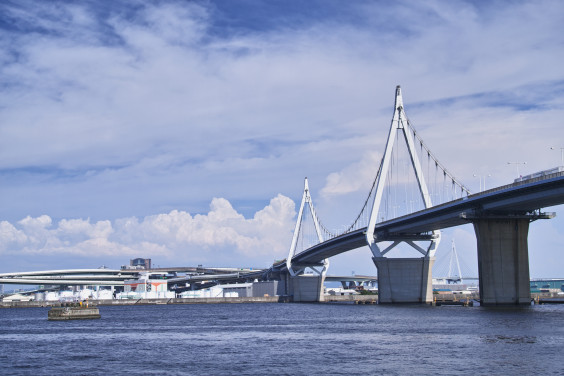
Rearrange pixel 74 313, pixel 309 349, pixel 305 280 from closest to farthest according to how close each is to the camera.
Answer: pixel 309 349, pixel 74 313, pixel 305 280

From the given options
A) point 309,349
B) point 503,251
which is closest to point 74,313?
point 503,251

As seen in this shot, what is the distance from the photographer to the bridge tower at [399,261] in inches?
4663

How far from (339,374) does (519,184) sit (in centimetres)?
4855

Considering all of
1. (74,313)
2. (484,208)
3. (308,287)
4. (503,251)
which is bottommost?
(308,287)

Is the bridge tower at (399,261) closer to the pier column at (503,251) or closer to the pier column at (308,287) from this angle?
the pier column at (503,251)

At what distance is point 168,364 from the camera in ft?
156

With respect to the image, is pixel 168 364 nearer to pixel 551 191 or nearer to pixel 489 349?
pixel 489 349

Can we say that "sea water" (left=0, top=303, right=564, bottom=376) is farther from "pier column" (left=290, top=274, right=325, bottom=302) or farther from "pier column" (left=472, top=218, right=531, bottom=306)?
"pier column" (left=290, top=274, right=325, bottom=302)

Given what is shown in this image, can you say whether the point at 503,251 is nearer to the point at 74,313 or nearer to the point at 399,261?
the point at 399,261

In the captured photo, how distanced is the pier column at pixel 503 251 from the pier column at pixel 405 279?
77.3 feet

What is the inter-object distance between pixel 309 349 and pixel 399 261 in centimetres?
6776

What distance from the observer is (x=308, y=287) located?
195m

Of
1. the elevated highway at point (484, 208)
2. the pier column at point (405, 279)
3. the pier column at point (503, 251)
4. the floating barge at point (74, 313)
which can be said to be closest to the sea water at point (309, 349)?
the elevated highway at point (484, 208)

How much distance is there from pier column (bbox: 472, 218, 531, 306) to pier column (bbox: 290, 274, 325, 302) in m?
98.1
